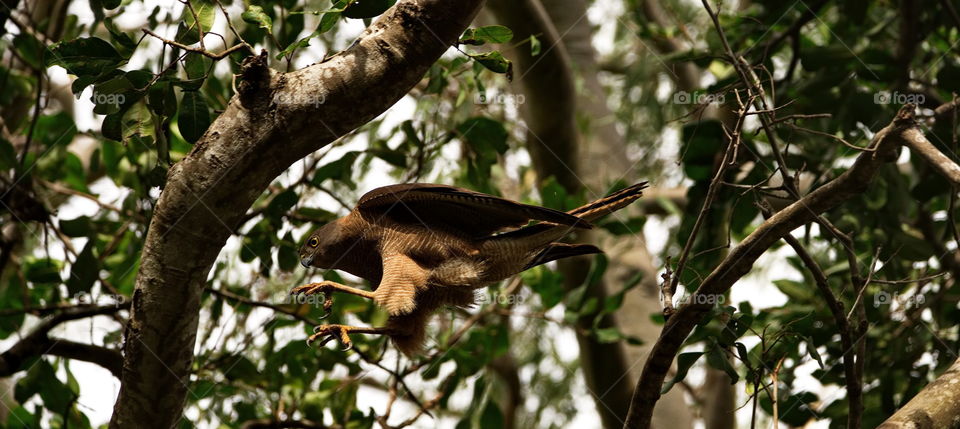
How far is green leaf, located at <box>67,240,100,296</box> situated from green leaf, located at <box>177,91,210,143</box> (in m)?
1.29

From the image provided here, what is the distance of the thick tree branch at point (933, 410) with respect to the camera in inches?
117

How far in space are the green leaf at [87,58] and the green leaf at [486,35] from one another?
1293mm

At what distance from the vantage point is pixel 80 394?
4.87 m

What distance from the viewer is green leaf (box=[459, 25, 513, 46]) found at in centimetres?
337

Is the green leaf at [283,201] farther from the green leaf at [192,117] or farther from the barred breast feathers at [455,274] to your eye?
the barred breast feathers at [455,274]

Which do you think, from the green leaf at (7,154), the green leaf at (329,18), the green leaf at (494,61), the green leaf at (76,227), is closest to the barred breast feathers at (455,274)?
the green leaf at (494,61)

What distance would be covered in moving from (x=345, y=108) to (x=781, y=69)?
4976mm

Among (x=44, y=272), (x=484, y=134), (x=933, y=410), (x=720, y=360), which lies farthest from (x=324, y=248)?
(x=44, y=272)

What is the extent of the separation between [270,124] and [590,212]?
1.12 m

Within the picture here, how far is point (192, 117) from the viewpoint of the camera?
3.47m

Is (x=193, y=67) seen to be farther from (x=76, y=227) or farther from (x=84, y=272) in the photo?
(x=76, y=227)

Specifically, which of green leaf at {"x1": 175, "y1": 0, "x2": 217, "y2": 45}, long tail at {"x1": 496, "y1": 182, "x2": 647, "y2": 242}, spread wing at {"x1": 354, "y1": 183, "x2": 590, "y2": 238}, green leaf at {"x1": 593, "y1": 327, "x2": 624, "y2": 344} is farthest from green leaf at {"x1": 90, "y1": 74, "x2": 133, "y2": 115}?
green leaf at {"x1": 593, "y1": 327, "x2": 624, "y2": 344}

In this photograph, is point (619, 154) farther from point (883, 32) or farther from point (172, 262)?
point (172, 262)

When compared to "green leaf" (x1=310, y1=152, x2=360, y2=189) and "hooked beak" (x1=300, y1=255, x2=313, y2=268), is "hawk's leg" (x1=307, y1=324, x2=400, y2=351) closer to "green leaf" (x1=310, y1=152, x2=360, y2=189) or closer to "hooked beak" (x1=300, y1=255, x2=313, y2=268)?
"hooked beak" (x1=300, y1=255, x2=313, y2=268)
